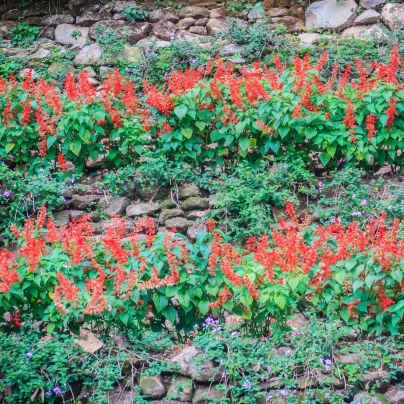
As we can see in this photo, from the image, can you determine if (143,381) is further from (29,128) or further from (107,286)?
(29,128)

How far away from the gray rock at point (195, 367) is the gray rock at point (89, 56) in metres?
4.38

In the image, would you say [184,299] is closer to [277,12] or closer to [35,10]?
[277,12]

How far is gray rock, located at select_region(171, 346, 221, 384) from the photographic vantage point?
540 centimetres

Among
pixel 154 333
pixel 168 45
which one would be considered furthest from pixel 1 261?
pixel 168 45

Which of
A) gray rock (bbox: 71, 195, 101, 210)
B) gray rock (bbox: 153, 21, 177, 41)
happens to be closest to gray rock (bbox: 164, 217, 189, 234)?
gray rock (bbox: 71, 195, 101, 210)

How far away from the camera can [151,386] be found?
17.7 ft

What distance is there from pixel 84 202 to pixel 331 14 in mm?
3695

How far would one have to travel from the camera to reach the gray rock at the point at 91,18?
386 inches

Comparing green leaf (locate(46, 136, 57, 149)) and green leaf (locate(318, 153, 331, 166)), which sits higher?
green leaf (locate(46, 136, 57, 149))

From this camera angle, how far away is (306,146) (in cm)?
765

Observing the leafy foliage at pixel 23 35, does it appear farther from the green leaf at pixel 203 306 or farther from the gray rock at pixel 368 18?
the green leaf at pixel 203 306

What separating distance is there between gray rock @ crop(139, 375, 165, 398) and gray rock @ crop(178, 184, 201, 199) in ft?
7.47

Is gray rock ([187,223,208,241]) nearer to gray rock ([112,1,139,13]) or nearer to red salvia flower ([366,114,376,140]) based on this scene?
red salvia flower ([366,114,376,140])

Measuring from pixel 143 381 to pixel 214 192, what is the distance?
2.35 metres
